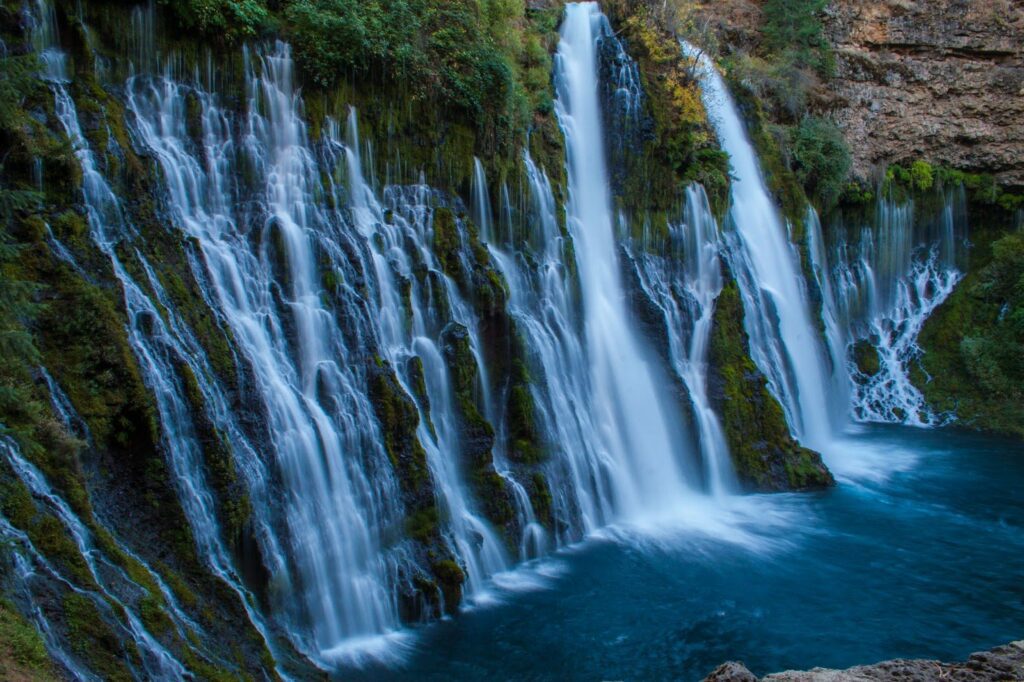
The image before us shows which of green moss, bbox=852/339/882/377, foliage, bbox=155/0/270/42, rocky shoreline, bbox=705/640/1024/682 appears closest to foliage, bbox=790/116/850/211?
green moss, bbox=852/339/882/377

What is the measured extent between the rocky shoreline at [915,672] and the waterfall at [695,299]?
927 centimetres

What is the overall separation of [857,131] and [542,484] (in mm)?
17763

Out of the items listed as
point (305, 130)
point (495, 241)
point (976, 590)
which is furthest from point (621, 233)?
point (976, 590)

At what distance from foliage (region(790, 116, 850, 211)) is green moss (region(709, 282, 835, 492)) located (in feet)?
25.8

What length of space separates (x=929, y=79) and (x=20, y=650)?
26.7m

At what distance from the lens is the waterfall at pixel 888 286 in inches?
898

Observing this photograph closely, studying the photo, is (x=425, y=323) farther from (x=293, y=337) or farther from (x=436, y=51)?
(x=436, y=51)

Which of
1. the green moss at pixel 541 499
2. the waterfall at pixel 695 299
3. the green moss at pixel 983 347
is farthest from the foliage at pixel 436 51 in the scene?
the green moss at pixel 983 347

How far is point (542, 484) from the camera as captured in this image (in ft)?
40.9

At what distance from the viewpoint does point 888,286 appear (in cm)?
2456

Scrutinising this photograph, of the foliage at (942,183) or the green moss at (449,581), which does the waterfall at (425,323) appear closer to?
the green moss at (449,581)

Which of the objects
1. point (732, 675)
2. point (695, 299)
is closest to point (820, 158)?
point (695, 299)

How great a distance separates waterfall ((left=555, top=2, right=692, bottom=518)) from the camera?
1424cm

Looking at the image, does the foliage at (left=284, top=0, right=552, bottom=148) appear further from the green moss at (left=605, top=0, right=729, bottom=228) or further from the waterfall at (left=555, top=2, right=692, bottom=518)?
the green moss at (left=605, top=0, right=729, bottom=228)
